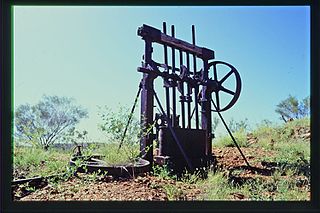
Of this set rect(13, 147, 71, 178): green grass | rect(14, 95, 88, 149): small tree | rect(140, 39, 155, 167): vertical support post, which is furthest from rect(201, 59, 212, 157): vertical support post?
rect(13, 147, 71, 178): green grass

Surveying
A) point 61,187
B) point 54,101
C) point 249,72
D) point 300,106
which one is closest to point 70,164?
point 61,187

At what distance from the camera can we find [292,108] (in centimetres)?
328

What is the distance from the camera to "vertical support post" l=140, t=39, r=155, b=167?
3.33m

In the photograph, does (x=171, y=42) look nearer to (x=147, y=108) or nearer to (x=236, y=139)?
(x=147, y=108)

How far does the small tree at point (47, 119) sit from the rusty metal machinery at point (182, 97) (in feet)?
1.64

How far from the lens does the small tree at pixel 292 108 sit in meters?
3.26

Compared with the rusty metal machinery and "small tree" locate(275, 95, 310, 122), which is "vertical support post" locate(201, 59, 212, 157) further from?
"small tree" locate(275, 95, 310, 122)

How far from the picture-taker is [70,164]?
10.7 ft
